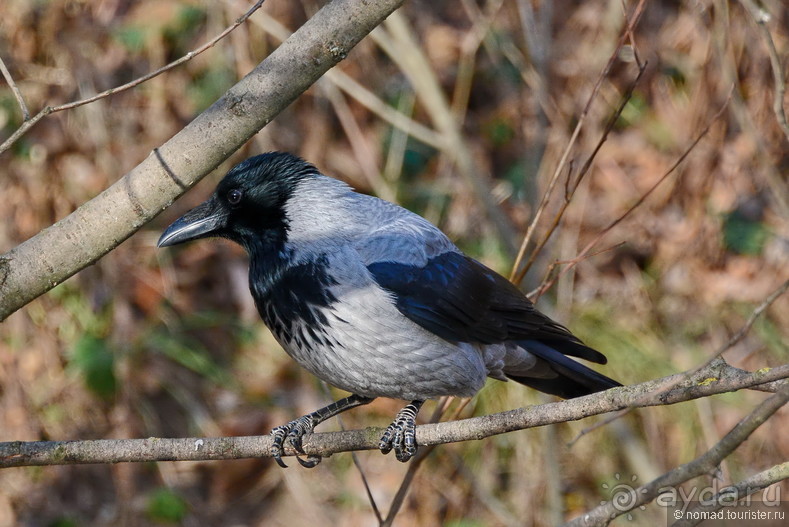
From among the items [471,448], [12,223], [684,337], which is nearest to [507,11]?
[684,337]

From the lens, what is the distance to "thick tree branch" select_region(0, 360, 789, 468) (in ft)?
8.18

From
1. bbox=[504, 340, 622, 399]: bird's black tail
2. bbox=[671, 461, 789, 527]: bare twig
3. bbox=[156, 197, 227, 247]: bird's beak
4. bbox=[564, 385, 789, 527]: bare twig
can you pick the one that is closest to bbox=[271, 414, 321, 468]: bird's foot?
bbox=[156, 197, 227, 247]: bird's beak

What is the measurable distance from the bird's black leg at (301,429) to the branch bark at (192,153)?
993mm

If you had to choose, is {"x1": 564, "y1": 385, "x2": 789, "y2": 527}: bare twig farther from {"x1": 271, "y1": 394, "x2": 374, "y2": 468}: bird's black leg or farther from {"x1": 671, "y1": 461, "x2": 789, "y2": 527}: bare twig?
{"x1": 271, "y1": 394, "x2": 374, "y2": 468}: bird's black leg

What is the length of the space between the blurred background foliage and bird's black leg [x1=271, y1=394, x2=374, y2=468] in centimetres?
237

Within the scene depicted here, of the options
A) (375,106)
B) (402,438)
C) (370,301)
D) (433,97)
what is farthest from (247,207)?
(375,106)

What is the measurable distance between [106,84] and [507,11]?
11.7ft

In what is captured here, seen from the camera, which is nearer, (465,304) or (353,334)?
(353,334)

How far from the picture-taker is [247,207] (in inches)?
152

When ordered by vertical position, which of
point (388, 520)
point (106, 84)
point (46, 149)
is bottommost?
point (388, 520)

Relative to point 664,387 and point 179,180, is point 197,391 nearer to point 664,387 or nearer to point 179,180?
point 179,180

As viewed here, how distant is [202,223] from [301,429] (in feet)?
3.26

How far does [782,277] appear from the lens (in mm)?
7387

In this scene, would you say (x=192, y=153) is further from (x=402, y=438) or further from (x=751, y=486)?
(x=751, y=486)
